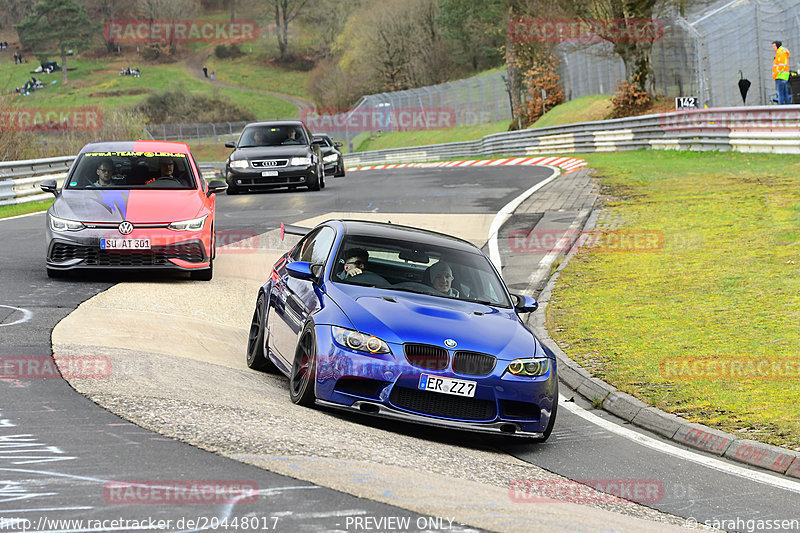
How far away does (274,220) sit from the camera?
834 inches

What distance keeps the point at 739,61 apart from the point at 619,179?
38.2 ft

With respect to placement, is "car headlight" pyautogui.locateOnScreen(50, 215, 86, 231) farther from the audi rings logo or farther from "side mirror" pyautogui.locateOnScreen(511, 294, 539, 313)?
"side mirror" pyautogui.locateOnScreen(511, 294, 539, 313)

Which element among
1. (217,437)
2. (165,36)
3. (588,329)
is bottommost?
(588,329)

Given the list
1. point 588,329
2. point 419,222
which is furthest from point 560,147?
point 588,329

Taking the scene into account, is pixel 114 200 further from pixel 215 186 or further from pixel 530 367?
pixel 530 367

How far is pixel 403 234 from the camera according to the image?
9719 millimetres

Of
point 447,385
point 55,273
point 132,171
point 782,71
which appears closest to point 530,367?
point 447,385

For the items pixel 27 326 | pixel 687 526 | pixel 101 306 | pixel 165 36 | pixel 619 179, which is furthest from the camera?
pixel 165 36

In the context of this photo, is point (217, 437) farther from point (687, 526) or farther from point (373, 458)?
point (687, 526)

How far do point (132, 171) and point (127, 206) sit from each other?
114 cm

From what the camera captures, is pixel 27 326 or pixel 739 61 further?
pixel 739 61

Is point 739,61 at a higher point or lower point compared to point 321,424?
higher

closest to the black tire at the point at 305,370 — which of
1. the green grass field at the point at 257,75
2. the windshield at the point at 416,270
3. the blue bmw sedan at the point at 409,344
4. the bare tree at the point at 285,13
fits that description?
the blue bmw sedan at the point at 409,344

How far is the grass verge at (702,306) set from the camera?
9.12 metres
